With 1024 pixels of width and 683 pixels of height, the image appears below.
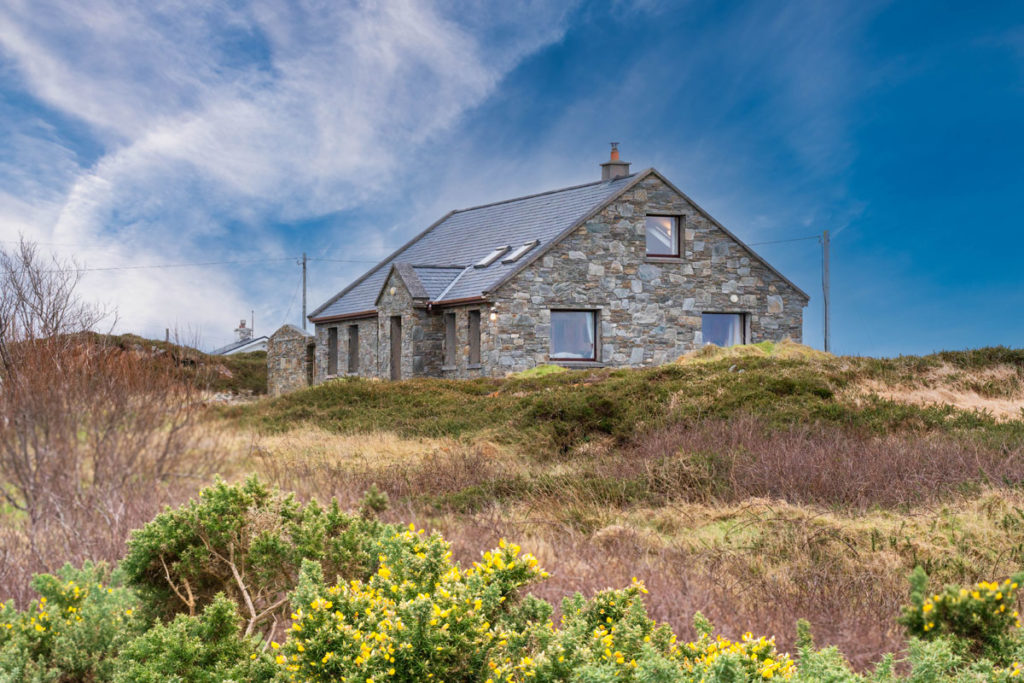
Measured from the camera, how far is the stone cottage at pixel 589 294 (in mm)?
23000

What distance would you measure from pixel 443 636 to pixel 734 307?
23.4m

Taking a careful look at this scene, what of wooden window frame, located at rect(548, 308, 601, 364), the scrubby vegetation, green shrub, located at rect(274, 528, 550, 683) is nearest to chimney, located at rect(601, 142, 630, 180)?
wooden window frame, located at rect(548, 308, 601, 364)

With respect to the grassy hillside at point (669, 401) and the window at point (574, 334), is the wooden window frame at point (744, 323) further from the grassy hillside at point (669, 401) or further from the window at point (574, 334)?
the grassy hillside at point (669, 401)

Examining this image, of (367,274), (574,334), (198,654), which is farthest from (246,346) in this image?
(198,654)

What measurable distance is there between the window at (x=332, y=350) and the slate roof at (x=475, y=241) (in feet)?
2.41

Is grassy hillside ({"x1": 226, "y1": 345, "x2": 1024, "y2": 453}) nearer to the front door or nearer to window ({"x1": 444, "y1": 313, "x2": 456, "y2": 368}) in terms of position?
window ({"x1": 444, "y1": 313, "x2": 456, "y2": 368})

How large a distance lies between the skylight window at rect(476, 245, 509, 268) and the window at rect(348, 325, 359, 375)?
536 cm

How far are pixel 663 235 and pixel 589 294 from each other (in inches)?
130

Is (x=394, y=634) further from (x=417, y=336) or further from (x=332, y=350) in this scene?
(x=332, y=350)

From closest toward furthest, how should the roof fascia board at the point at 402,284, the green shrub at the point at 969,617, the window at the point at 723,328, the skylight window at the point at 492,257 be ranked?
the green shrub at the point at 969,617, the roof fascia board at the point at 402,284, the skylight window at the point at 492,257, the window at the point at 723,328

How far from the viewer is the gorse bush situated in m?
3.10

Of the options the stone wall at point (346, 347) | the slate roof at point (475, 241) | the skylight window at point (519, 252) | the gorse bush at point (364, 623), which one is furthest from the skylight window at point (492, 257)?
the gorse bush at point (364, 623)

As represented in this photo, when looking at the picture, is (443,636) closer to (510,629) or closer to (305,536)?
(510,629)

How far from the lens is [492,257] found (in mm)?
25359
